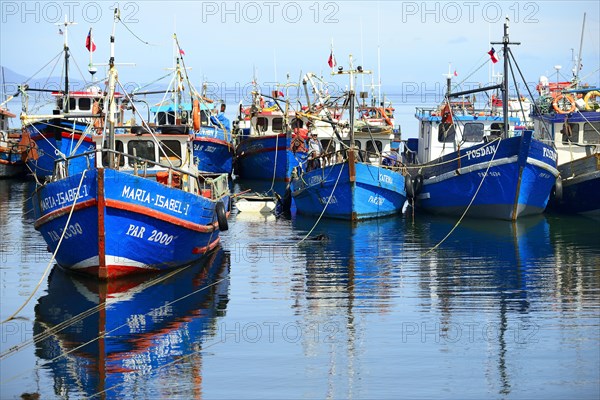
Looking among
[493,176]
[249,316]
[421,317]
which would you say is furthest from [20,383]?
[493,176]

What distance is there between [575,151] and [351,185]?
7498 millimetres

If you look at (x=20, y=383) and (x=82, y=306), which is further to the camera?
(x=82, y=306)

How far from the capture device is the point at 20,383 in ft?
38.6

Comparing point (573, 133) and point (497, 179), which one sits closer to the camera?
point (497, 179)

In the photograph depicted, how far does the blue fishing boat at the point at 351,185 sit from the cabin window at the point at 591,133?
17.8 ft

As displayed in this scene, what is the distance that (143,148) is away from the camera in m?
20.3

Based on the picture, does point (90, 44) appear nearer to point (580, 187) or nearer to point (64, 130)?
point (64, 130)

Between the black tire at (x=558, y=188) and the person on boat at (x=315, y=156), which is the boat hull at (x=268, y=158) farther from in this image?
the black tire at (x=558, y=188)

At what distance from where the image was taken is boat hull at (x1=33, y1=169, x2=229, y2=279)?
53.9ft

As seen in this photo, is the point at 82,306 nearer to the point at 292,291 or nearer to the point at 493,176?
the point at 292,291

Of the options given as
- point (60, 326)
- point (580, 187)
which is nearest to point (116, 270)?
point (60, 326)

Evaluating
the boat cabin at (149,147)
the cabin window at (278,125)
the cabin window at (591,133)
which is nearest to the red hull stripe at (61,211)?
the boat cabin at (149,147)

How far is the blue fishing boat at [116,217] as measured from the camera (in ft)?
53.9

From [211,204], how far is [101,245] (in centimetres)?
301
